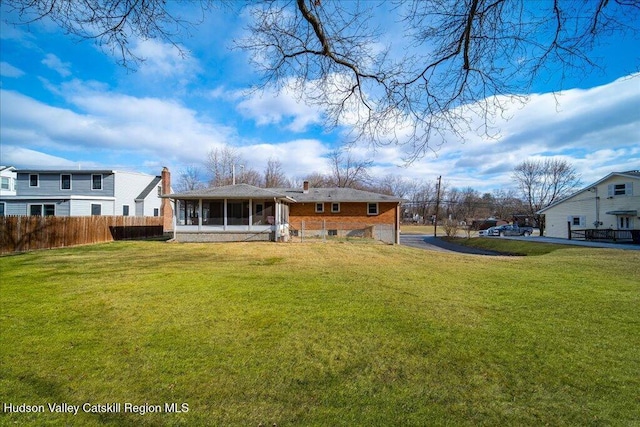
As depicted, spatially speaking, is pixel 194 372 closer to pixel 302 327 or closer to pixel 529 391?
pixel 302 327

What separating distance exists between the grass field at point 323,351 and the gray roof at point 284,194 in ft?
42.7

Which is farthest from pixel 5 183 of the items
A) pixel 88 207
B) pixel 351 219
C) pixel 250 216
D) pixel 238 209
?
pixel 351 219

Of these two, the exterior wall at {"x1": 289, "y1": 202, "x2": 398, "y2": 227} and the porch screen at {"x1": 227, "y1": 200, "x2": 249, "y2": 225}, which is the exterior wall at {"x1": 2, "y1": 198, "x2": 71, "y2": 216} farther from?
the exterior wall at {"x1": 289, "y1": 202, "x2": 398, "y2": 227}

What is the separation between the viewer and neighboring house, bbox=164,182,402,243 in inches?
829

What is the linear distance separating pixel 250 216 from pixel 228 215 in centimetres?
Answer: 219

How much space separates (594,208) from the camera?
93.8 ft

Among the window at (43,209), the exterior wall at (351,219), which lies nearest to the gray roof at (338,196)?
the exterior wall at (351,219)

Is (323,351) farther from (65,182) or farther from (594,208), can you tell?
(594,208)

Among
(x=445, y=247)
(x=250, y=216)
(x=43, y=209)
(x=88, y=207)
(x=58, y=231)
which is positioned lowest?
(x=445, y=247)

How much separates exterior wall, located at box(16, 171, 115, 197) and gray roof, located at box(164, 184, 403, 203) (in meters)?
10.5

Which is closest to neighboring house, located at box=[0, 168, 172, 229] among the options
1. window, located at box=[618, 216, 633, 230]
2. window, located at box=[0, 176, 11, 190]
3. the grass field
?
window, located at box=[0, 176, 11, 190]

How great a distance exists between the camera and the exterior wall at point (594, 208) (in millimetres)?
25667

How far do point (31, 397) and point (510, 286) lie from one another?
9.30m

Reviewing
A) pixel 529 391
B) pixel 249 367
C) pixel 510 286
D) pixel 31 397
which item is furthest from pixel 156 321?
pixel 510 286
